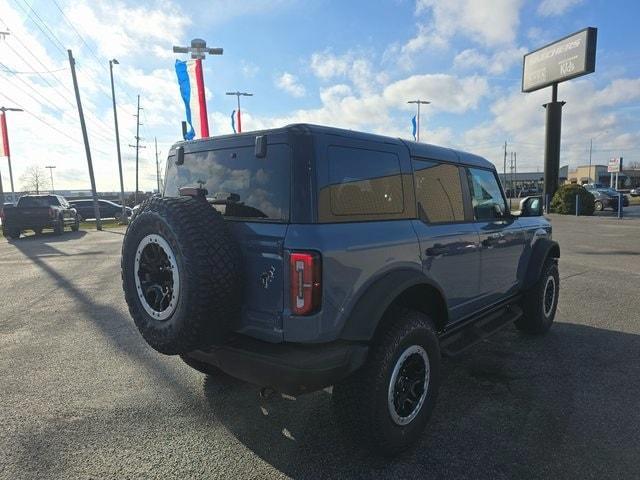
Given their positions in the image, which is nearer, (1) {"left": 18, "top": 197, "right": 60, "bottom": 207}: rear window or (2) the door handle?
(2) the door handle

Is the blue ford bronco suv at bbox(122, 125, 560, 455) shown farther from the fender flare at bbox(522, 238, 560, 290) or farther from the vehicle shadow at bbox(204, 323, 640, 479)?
the fender flare at bbox(522, 238, 560, 290)

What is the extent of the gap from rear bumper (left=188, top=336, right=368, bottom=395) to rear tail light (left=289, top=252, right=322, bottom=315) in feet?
0.75

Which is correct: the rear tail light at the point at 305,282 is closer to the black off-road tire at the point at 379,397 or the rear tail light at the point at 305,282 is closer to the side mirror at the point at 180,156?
the black off-road tire at the point at 379,397

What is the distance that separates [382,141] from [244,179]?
94 centimetres

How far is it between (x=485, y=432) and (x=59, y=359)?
3872 millimetres

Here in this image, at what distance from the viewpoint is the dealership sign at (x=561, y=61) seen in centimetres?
2481

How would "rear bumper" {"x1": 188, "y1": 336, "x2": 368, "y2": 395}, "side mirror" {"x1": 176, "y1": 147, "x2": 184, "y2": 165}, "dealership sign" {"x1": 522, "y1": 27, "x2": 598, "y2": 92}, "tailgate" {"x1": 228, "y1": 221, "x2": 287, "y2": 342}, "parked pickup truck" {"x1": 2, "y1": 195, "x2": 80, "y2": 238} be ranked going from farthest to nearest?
"dealership sign" {"x1": 522, "y1": 27, "x2": 598, "y2": 92}
"parked pickup truck" {"x1": 2, "y1": 195, "x2": 80, "y2": 238}
"side mirror" {"x1": 176, "y1": 147, "x2": 184, "y2": 165}
"tailgate" {"x1": 228, "y1": 221, "x2": 287, "y2": 342}
"rear bumper" {"x1": 188, "y1": 336, "x2": 368, "y2": 395}

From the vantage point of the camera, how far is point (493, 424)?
3006mm

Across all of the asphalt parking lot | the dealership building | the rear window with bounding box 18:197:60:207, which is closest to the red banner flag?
the rear window with bounding box 18:197:60:207

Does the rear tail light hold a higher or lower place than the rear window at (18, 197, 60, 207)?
lower

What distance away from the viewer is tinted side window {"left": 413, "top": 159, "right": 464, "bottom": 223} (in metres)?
3.16

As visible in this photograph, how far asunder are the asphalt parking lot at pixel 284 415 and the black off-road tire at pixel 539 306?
15 centimetres

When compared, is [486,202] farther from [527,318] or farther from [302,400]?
[302,400]

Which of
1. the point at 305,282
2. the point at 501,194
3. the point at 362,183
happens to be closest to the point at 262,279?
the point at 305,282
